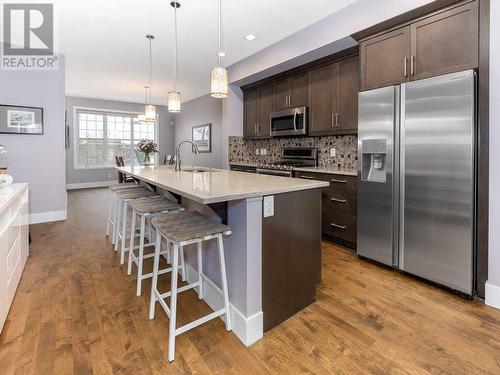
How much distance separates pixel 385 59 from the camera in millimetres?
2592

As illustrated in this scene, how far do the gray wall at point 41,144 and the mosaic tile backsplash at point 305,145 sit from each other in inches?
110

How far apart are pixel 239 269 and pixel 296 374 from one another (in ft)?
1.97

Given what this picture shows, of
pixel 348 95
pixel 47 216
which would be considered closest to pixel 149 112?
pixel 47 216

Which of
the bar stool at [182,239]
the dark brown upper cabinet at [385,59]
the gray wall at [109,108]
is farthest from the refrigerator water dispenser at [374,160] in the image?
the gray wall at [109,108]

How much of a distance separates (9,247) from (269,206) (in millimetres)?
1808

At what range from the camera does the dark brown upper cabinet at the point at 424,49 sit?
6.83 ft

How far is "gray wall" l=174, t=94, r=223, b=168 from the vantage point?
727 centimetres

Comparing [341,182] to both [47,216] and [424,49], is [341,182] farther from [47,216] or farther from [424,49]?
[47,216]

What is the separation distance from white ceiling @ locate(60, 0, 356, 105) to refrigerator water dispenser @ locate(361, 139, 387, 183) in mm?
1447

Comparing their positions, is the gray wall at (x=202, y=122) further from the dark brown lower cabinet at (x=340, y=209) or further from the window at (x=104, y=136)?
the dark brown lower cabinet at (x=340, y=209)

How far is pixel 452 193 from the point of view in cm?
215

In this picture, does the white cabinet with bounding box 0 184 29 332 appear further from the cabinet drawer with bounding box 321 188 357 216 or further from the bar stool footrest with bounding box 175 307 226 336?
the cabinet drawer with bounding box 321 188 357 216

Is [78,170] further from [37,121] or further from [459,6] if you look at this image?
[459,6]

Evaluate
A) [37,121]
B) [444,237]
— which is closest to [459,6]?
[444,237]
